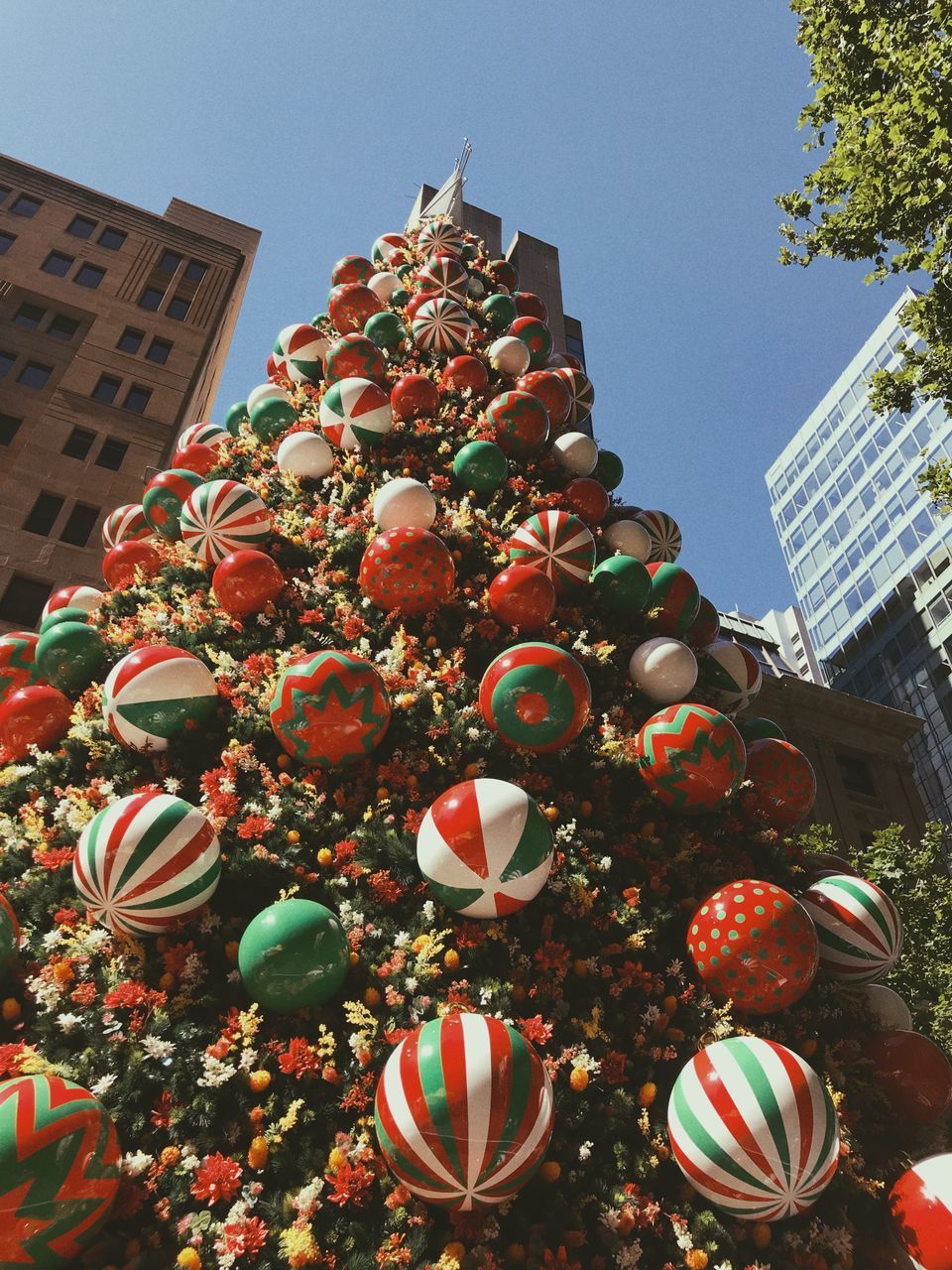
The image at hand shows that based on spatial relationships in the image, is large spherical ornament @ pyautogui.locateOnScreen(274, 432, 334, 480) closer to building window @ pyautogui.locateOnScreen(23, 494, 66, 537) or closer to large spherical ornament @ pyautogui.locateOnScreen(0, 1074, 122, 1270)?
large spherical ornament @ pyautogui.locateOnScreen(0, 1074, 122, 1270)

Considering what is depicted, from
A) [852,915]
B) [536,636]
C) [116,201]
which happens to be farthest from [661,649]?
[116,201]

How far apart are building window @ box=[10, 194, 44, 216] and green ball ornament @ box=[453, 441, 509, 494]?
91.6 feet

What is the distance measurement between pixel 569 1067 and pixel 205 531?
818 centimetres

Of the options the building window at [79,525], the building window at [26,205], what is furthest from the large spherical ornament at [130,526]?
the building window at [26,205]

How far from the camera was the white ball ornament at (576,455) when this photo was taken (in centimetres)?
1491

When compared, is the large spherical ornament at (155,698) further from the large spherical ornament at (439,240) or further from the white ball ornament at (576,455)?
the large spherical ornament at (439,240)

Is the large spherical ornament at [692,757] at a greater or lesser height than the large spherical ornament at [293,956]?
greater

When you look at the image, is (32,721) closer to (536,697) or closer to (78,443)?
(536,697)

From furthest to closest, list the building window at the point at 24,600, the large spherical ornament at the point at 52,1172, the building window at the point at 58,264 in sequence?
the building window at the point at 58,264
the building window at the point at 24,600
the large spherical ornament at the point at 52,1172

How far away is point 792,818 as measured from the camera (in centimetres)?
995

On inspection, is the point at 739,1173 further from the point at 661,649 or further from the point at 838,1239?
the point at 661,649

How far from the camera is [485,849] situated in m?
6.61

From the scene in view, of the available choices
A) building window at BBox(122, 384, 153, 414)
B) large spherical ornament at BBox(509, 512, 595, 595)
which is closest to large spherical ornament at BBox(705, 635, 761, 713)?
large spherical ornament at BBox(509, 512, 595, 595)

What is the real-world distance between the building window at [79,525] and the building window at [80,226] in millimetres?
15742
